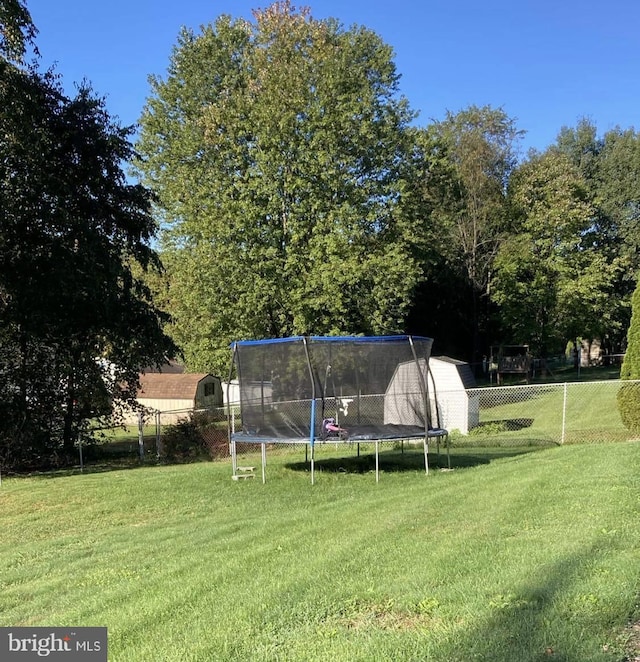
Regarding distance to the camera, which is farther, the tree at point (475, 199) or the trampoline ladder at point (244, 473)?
the tree at point (475, 199)

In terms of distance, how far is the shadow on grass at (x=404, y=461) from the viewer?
37.4ft

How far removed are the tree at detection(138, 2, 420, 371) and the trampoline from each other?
33.3 ft

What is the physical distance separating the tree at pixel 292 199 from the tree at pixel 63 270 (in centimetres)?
538

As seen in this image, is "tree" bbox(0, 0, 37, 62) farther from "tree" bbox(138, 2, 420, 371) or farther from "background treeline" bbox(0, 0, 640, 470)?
"tree" bbox(138, 2, 420, 371)

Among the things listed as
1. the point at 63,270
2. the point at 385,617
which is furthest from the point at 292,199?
the point at 385,617

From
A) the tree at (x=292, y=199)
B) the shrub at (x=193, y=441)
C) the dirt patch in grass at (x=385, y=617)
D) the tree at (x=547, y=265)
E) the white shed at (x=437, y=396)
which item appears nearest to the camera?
the dirt patch in grass at (x=385, y=617)

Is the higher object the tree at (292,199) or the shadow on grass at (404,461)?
the tree at (292,199)

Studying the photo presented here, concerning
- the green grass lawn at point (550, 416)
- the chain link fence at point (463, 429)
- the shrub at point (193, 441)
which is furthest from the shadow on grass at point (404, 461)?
the shrub at point (193, 441)

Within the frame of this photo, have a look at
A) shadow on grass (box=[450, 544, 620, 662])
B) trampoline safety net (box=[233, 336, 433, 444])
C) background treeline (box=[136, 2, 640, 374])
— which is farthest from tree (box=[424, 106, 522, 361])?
shadow on grass (box=[450, 544, 620, 662])

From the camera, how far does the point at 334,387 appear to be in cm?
1139

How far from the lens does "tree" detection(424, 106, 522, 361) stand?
33.4 m

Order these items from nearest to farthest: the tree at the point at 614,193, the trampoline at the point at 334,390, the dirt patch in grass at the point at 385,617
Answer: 1. the dirt patch in grass at the point at 385,617
2. the trampoline at the point at 334,390
3. the tree at the point at 614,193

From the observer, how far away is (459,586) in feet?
12.5

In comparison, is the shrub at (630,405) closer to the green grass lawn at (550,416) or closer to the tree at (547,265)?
the green grass lawn at (550,416)
